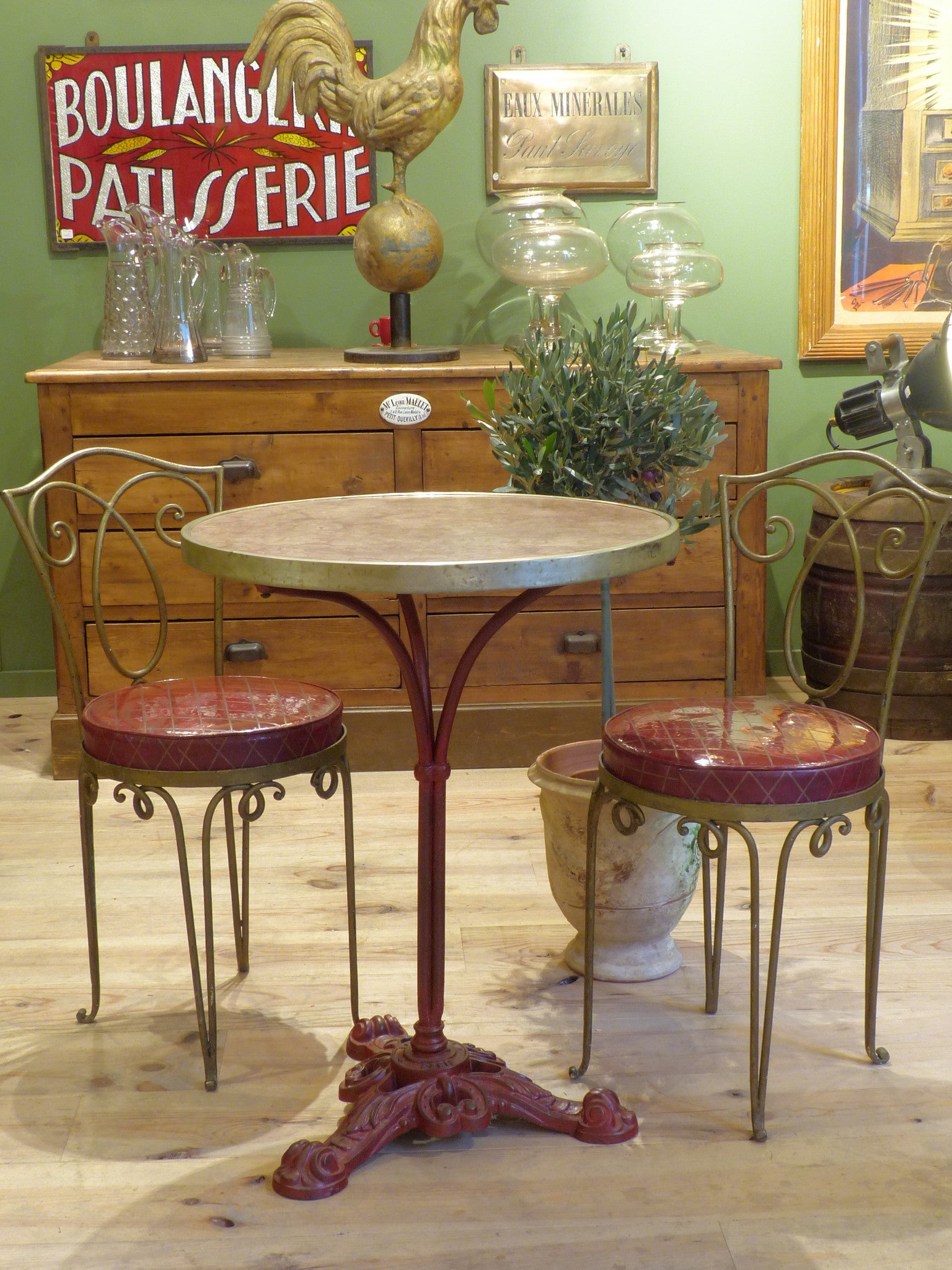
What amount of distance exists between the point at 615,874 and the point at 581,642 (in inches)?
48.5

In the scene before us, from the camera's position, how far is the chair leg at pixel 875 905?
191cm

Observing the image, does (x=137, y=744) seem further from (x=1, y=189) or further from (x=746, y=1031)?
(x=1, y=189)

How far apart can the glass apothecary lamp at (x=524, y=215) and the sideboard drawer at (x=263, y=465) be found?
0.57m

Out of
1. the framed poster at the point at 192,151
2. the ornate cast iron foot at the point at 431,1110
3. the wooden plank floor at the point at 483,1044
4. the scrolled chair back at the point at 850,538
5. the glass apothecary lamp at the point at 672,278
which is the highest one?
the framed poster at the point at 192,151

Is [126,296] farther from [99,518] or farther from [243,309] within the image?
[99,518]

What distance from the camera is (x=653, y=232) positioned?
3561 millimetres

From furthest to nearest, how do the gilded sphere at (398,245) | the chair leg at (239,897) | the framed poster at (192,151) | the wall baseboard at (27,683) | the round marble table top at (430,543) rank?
the wall baseboard at (27,683) → the framed poster at (192,151) → the gilded sphere at (398,245) → the chair leg at (239,897) → the round marble table top at (430,543)

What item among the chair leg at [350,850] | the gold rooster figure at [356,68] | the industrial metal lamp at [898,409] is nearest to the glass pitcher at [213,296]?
the gold rooster figure at [356,68]

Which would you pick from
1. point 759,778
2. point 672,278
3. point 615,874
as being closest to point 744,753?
point 759,778

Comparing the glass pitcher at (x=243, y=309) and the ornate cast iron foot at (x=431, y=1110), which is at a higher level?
the glass pitcher at (x=243, y=309)

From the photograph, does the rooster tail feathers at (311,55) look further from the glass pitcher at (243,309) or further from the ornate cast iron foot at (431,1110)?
the ornate cast iron foot at (431,1110)

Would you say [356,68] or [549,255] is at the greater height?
[356,68]

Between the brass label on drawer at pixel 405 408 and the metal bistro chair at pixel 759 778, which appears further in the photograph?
the brass label on drawer at pixel 405 408

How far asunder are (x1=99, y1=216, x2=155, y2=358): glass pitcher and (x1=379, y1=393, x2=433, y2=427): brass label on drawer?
70cm
